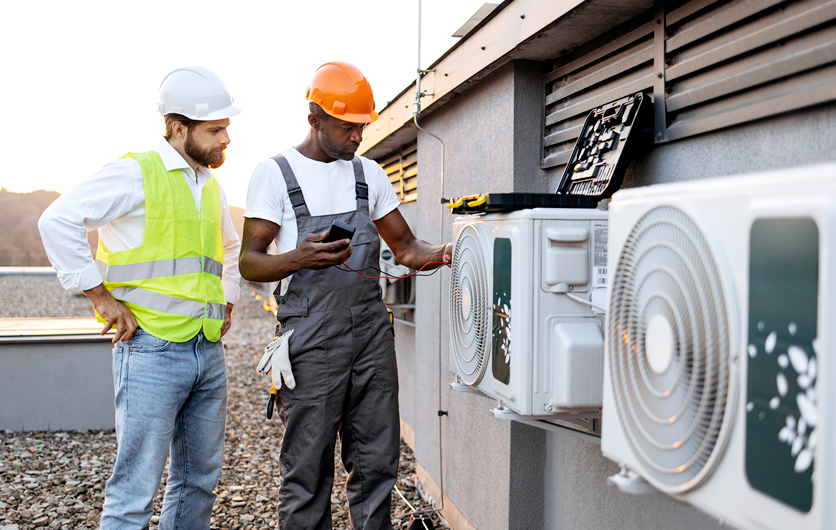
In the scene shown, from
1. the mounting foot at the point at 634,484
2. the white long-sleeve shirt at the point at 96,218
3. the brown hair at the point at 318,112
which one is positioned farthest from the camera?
the brown hair at the point at 318,112

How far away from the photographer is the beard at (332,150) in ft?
9.48

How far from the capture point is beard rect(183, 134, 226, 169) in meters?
2.72

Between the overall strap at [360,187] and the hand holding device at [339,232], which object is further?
the overall strap at [360,187]

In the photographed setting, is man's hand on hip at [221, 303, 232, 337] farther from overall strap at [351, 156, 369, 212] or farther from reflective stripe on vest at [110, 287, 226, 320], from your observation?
overall strap at [351, 156, 369, 212]

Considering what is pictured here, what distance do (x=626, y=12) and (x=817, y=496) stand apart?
1.79m

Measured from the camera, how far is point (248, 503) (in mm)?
4301

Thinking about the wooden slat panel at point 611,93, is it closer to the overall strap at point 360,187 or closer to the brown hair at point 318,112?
the overall strap at point 360,187

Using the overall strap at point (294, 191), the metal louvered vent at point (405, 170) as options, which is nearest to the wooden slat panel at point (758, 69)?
the overall strap at point (294, 191)

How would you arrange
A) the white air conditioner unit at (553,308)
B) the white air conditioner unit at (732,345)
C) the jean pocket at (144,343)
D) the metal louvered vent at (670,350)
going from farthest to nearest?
the jean pocket at (144,343), the white air conditioner unit at (553,308), the metal louvered vent at (670,350), the white air conditioner unit at (732,345)

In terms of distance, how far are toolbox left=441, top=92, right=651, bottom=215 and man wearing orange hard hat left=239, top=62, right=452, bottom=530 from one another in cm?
70

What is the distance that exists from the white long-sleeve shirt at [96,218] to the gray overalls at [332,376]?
1.94ft

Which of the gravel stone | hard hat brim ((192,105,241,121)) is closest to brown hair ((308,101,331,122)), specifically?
hard hat brim ((192,105,241,121))

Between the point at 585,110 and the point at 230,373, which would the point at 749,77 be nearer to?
the point at 585,110

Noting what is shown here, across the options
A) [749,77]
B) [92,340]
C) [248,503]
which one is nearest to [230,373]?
[92,340]
